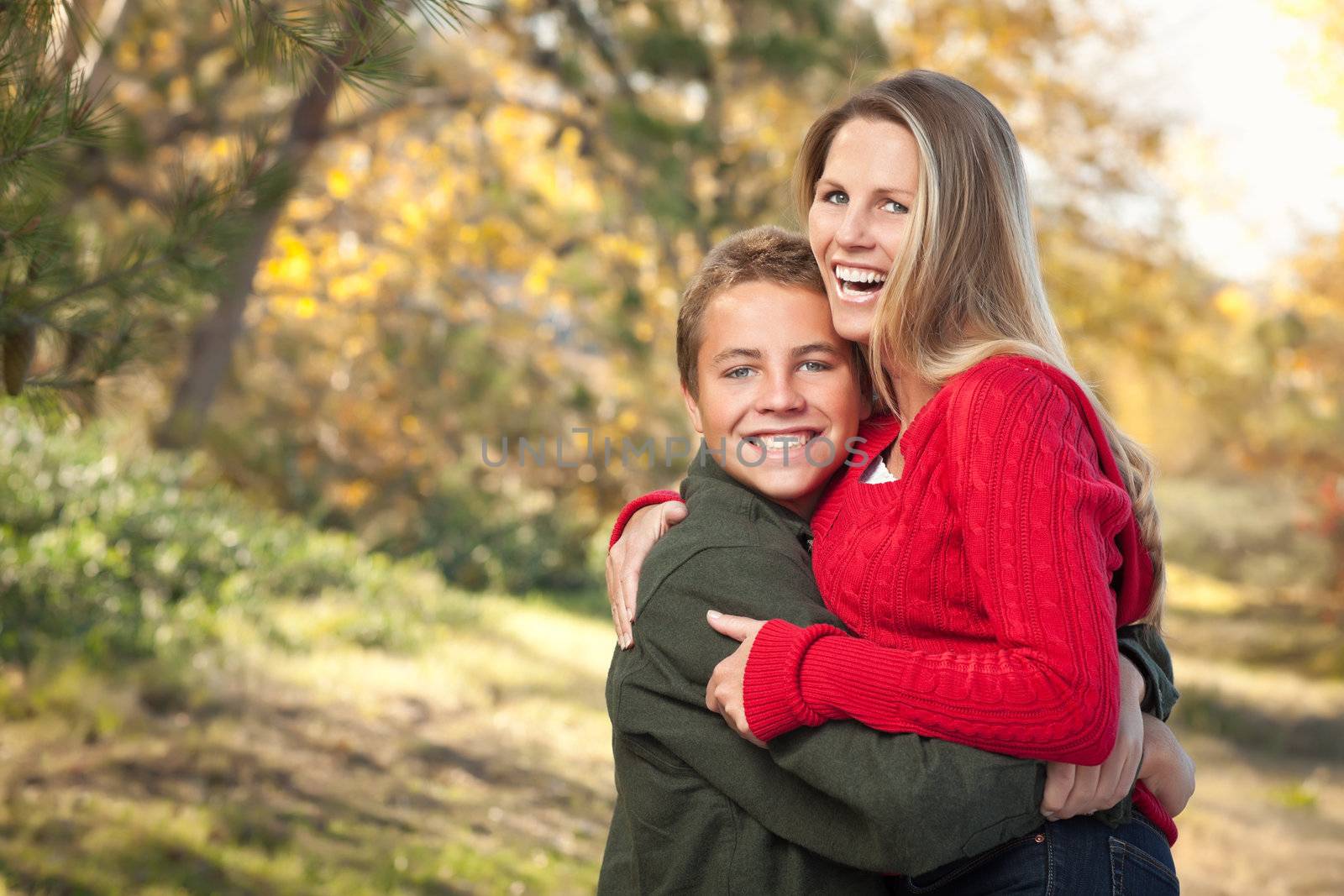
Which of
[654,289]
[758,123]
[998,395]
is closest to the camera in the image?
[998,395]

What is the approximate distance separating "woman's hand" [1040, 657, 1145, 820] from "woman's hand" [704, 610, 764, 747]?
1.40 ft

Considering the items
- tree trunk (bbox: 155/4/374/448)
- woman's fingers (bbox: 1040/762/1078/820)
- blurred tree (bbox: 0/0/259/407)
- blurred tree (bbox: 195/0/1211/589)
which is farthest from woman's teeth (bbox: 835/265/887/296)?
tree trunk (bbox: 155/4/374/448)

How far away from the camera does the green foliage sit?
237 inches

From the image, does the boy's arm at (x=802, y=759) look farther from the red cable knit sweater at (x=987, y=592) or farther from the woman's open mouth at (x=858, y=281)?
the woman's open mouth at (x=858, y=281)

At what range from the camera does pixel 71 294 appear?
2863 millimetres

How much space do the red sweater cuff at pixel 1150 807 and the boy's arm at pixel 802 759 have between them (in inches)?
11.6

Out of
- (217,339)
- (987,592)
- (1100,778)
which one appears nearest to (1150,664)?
(1100,778)

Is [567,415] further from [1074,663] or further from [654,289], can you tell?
[1074,663]

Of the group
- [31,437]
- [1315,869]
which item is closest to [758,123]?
[31,437]

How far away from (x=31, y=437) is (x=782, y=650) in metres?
6.90

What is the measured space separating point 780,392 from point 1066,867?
0.91m

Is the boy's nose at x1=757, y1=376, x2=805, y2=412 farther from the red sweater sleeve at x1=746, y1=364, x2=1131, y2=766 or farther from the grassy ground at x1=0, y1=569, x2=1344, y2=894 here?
the grassy ground at x1=0, y1=569, x2=1344, y2=894

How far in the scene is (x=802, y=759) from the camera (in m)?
1.77

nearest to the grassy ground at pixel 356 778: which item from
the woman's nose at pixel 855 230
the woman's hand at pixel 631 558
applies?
the woman's hand at pixel 631 558
